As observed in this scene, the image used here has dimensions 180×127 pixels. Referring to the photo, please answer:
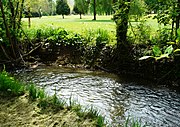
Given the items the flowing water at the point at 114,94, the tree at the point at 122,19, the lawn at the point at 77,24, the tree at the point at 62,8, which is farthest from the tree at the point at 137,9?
the tree at the point at 62,8

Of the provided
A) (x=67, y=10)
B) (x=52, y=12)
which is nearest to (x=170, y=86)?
(x=67, y=10)

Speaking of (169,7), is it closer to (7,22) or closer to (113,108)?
(113,108)

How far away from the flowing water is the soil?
83 cm

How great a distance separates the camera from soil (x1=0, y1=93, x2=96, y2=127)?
4.64 metres

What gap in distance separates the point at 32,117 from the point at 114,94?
4021 millimetres

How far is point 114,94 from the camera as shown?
8.52 m

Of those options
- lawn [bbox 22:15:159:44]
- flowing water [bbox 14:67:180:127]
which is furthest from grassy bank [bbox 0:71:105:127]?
lawn [bbox 22:15:159:44]

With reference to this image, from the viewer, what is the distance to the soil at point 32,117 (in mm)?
4637

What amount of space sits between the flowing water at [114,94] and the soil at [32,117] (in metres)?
0.83

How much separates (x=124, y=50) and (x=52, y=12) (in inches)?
2422

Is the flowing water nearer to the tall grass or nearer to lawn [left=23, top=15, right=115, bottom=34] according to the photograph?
the tall grass

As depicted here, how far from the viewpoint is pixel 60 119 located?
15.9 ft

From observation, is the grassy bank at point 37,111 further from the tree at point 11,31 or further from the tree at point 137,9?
the tree at point 11,31

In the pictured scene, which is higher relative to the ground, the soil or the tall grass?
the tall grass
